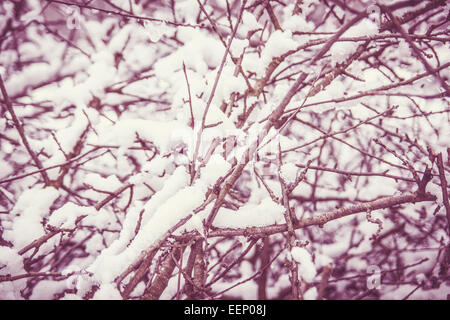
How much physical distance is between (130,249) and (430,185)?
1243mm

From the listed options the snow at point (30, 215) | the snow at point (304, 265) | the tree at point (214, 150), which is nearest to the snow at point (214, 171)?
the tree at point (214, 150)

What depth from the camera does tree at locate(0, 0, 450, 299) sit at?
1.09 m

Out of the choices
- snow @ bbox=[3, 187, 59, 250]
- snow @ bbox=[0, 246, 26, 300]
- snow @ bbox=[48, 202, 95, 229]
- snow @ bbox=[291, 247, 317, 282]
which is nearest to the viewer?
snow @ bbox=[291, 247, 317, 282]

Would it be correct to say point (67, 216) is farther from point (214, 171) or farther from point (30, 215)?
point (214, 171)

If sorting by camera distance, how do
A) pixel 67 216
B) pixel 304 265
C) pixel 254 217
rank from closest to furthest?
pixel 304 265
pixel 254 217
pixel 67 216

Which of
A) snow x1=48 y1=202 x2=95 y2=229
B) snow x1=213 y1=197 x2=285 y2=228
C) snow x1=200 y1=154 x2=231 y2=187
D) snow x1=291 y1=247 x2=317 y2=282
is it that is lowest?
snow x1=291 y1=247 x2=317 y2=282

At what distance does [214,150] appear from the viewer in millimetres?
1400

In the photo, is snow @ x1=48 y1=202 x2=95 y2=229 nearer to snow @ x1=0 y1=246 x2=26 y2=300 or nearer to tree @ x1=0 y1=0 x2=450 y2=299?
tree @ x1=0 y1=0 x2=450 y2=299

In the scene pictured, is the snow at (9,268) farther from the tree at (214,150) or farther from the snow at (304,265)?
the snow at (304,265)

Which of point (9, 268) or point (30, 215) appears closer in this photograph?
point (9, 268)

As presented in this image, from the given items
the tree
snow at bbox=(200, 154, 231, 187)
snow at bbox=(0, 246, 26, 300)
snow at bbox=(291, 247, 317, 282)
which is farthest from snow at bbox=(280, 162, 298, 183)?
snow at bbox=(0, 246, 26, 300)

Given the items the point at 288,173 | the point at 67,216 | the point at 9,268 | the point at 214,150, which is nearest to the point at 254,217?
the point at 288,173

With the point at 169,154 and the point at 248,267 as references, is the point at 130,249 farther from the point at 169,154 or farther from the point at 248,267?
the point at 248,267
